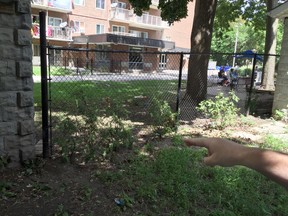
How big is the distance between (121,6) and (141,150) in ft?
112

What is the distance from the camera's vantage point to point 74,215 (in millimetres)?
3182

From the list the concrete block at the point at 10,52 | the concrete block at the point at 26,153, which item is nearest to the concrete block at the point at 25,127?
the concrete block at the point at 26,153

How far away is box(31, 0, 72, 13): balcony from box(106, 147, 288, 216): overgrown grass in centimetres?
2986

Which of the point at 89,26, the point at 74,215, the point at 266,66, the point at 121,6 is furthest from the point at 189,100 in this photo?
the point at 121,6

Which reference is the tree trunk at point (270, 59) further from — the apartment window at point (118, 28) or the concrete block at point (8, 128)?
the apartment window at point (118, 28)

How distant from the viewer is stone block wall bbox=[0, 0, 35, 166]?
3.77m

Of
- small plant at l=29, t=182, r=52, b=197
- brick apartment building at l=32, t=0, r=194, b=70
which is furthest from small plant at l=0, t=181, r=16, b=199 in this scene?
brick apartment building at l=32, t=0, r=194, b=70

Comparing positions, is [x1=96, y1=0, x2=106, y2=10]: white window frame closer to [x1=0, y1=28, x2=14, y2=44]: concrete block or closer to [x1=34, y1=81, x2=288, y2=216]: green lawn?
[x1=34, y1=81, x2=288, y2=216]: green lawn

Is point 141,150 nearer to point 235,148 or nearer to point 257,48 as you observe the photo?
point 235,148

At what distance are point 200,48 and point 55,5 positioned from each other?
85.2 feet

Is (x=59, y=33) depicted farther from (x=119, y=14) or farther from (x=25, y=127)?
(x=25, y=127)

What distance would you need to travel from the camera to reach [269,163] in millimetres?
982

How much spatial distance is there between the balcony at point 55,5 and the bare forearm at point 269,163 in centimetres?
3260

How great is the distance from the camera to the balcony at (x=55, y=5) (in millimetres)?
30484
